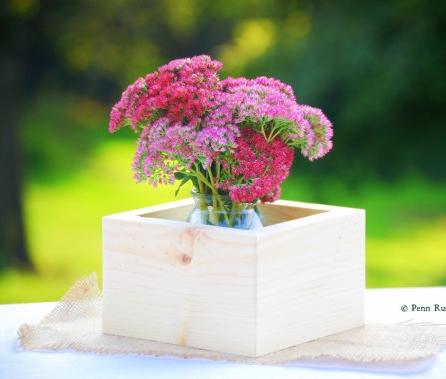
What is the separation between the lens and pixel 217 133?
1123 mm

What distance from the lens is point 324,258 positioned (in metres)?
1.24

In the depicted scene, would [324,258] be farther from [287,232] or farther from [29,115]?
[29,115]

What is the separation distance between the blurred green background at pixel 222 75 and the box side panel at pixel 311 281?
7.92 feet

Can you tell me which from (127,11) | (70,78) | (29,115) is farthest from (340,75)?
(29,115)

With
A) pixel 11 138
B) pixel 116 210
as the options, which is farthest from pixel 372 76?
pixel 116 210

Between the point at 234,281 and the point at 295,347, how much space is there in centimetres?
15

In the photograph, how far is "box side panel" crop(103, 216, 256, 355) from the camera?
1131mm

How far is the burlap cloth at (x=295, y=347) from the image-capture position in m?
1.13

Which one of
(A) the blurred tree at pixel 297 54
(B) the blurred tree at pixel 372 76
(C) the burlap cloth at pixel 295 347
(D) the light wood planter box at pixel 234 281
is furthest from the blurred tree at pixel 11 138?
(D) the light wood planter box at pixel 234 281

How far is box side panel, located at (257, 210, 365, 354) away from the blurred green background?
2413mm

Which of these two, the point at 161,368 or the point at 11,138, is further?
the point at 11,138

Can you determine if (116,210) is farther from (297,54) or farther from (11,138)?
(297,54)

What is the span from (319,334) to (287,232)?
190 millimetres

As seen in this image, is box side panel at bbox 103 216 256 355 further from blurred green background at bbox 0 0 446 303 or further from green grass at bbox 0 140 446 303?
green grass at bbox 0 140 446 303
